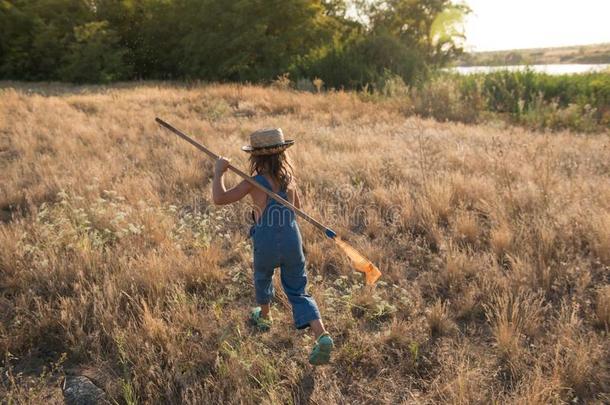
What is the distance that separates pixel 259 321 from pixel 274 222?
2.51 ft

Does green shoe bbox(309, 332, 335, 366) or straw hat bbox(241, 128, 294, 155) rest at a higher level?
straw hat bbox(241, 128, 294, 155)

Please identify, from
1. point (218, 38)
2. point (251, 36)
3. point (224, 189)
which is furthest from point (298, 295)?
point (218, 38)

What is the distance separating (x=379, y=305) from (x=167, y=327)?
58.6 inches

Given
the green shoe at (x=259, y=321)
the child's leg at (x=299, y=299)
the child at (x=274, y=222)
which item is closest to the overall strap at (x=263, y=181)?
the child at (x=274, y=222)

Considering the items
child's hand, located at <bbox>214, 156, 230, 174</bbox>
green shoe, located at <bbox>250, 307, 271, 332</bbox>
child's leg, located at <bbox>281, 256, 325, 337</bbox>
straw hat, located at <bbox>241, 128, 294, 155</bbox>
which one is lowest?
green shoe, located at <bbox>250, 307, 271, 332</bbox>

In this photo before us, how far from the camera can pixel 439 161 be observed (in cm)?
672

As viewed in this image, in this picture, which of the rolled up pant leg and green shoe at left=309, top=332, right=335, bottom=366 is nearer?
green shoe at left=309, top=332, right=335, bottom=366

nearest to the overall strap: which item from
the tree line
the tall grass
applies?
the tall grass

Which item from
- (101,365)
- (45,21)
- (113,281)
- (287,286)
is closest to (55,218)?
(113,281)

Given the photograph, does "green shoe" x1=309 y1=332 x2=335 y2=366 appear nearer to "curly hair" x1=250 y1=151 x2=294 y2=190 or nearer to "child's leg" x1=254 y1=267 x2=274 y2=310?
"child's leg" x1=254 y1=267 x2=274 y2=310

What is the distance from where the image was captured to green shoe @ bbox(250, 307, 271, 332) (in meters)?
3.24

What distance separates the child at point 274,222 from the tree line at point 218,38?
16.8 metres

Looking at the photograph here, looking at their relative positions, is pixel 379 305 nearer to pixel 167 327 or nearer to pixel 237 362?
pixel 237 362

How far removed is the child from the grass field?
11.5 inches
